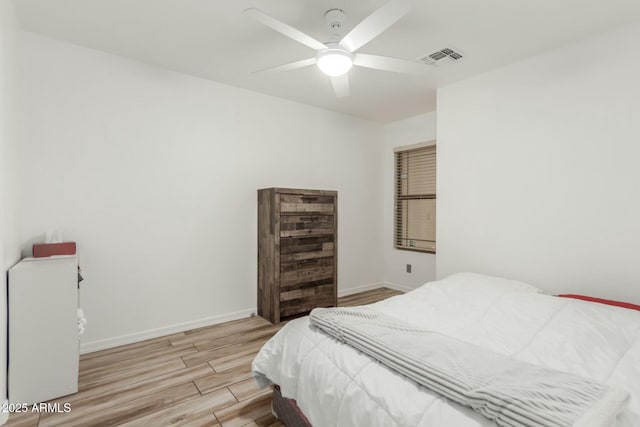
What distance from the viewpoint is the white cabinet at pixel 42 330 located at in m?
1.84

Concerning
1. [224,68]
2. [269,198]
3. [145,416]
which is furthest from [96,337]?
[224,68]

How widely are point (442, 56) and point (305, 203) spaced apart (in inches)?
72.9

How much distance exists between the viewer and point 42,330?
1907 millimetres

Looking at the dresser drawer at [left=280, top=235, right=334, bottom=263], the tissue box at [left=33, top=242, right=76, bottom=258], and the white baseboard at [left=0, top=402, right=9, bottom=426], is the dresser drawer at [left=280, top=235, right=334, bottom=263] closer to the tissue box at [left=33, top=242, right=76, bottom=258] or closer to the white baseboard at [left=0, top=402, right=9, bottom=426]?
the tissue box at [left=33, top=242, right=76, bottom=258]

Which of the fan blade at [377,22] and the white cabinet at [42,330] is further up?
the fan blade at [377,22]

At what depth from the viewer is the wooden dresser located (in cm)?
313

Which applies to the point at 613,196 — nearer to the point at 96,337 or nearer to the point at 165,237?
the point at 165,237

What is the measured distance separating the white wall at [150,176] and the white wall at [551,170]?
1.84 meters

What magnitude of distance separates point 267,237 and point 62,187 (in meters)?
1.74

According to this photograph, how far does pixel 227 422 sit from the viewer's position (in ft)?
5.64

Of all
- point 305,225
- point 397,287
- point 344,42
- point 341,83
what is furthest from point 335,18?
point 397,287

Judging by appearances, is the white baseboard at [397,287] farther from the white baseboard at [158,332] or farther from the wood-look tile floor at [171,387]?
the wood-look tile floor at [171,387]

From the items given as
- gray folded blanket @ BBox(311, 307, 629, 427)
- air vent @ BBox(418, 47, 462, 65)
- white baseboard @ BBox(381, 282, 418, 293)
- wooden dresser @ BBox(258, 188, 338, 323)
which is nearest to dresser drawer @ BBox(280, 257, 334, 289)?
wooden dresser @ BBox(258, 188, 338, 323)

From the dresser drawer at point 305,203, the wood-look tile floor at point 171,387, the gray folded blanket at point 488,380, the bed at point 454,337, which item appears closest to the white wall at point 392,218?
the dresser drawer at point 305,203
